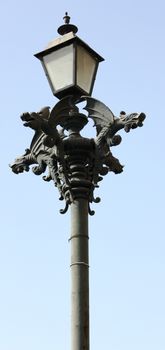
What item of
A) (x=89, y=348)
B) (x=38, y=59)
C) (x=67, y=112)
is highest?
(x=38, y=59)

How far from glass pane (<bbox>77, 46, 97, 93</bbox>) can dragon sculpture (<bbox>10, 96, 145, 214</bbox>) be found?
13cm

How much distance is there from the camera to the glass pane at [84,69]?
8.16 m

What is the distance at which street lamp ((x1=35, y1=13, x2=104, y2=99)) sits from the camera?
8.11 m

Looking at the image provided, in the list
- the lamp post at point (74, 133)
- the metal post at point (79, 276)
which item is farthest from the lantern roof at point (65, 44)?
the metal post at point (79, 276)

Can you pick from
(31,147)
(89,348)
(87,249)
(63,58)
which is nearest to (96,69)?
(63,58)

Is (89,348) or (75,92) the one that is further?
(75,92)

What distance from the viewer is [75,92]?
26.8 feet

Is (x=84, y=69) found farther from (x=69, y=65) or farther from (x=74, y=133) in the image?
(x=74, y=133)

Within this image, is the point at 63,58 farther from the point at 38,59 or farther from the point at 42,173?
the point at 42,173

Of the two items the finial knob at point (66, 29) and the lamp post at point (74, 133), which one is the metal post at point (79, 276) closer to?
the lamp post at point (74, 133)

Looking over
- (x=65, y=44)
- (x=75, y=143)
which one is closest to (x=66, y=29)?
(x=65, y=44)

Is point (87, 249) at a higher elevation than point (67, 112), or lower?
lower

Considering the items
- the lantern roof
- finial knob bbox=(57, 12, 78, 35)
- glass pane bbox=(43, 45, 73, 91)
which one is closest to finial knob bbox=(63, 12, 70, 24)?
finial knob bbox=(57, 12, 78, 35)

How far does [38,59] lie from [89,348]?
8.84ft
